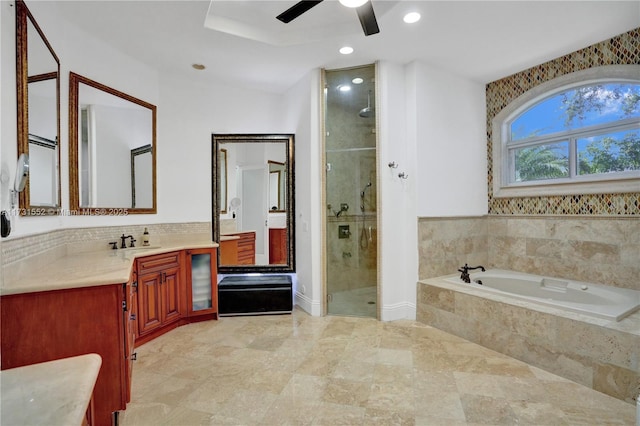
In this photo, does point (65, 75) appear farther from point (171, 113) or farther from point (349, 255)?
point (349, 255)

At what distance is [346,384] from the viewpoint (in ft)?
6.98

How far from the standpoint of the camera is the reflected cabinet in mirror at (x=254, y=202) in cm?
384

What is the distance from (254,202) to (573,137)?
11.7 ft

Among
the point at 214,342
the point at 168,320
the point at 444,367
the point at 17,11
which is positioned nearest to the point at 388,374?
the point at 444,367

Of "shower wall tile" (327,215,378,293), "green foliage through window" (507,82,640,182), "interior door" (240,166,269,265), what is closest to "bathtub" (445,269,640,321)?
"shower wall tile" (327,215,378,293)

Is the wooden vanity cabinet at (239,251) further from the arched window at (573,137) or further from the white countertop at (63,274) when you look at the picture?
the arched window at (573,137)

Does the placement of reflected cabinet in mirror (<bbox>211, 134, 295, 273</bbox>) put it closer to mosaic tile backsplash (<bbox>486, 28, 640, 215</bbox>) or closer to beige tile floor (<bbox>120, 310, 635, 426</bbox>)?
beige tile floor (<bbox>120, 310, 635, 426</bbox>)

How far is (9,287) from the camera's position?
1.46 metres

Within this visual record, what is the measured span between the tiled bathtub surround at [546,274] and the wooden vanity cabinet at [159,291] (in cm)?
252

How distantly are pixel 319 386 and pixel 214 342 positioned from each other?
119cm

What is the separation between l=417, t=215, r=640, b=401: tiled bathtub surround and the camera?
204 cm

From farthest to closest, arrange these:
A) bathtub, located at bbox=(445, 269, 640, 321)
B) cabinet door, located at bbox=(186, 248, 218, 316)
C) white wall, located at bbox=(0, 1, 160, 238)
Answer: cabinet door, located at bbox=(186, 248, 218, 316) < bathtub, located at bbox=(445, 269, 640, 321) < white wall, located at bbox=(0, 1, 160, 238)

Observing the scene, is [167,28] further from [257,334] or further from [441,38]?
[257,334]

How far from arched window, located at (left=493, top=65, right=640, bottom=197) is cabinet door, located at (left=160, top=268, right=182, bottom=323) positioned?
3.81 metres
